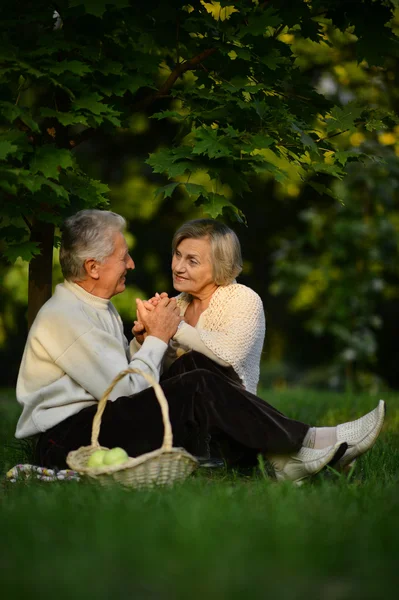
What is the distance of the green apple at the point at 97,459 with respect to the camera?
4008mm

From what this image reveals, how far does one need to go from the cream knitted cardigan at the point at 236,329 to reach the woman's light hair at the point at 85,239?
0.72 meters

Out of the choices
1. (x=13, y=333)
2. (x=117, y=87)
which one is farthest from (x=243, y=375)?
(x=13, y=333)

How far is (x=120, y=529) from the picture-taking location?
2885mm

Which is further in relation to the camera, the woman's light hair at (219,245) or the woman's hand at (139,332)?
the woman's light hair at (219,245)

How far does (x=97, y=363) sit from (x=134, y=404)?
280 millimetres

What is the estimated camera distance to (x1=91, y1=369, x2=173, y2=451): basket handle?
3906 mm

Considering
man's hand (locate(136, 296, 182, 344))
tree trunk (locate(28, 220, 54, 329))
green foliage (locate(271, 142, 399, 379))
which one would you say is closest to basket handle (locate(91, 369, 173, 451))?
man's hand (locate(136, 296, 182, 344))

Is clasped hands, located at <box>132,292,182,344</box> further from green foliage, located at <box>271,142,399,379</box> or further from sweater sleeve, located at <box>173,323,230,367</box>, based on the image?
green foliage, located at <box>271,142,399,379</box>

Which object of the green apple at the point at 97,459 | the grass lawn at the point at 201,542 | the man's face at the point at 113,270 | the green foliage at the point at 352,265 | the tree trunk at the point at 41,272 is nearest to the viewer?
the grass lawn at the point at 201,542

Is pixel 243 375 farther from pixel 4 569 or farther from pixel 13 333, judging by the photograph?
pixel 13 333

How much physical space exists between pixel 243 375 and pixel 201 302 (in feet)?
1.92

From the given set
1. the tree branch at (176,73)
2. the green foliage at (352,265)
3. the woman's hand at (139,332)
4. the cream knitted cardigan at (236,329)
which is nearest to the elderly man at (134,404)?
the woman's hand at (139,332)

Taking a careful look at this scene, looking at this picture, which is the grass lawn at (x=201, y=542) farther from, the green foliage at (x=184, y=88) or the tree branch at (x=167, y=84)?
→ the tree branch at (x=167, y=84)

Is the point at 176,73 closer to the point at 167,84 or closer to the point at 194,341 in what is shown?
the point at 167,84
